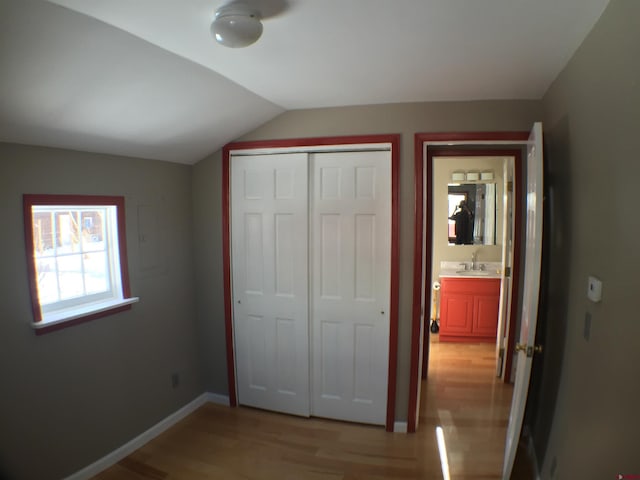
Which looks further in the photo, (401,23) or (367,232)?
(367,232)

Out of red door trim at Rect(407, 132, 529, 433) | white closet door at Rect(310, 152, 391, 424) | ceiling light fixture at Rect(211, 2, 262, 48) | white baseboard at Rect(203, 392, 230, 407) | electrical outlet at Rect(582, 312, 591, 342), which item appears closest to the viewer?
ceiling light fixture at Rect(211, 2, 262, 48)

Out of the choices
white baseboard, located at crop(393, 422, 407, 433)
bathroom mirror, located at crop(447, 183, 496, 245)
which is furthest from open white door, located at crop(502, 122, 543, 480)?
bathroom mirror, located at crop(447, 183, 496, 245)

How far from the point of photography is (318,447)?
2.43 metres

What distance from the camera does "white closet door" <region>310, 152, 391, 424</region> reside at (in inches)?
98.2

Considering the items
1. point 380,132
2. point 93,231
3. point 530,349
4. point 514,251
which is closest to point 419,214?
point 380,132

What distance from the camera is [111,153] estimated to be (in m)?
2.24

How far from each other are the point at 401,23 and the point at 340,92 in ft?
2.77

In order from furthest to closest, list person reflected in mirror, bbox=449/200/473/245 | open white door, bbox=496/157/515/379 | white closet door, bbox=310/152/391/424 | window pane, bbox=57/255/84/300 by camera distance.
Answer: person reflected in mirror, bbox=449/200/473/245 → open white door, bbox=496/157/515/379 → white closet door, bbox=310/152/391/424 → window pane, bbox=57/255/84/300

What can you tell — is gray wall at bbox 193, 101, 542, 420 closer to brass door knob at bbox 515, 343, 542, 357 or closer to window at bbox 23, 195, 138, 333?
window at bbox 23, 195, 138, 333

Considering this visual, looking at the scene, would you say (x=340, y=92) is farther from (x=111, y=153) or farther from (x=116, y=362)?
(x=116, y=362)

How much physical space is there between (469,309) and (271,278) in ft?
8.89

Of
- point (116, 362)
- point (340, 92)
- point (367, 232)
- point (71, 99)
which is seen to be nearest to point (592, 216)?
point (367, 232)

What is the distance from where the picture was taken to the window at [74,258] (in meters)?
1.90

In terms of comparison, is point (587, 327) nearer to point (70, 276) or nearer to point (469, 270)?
point (70, 276)
